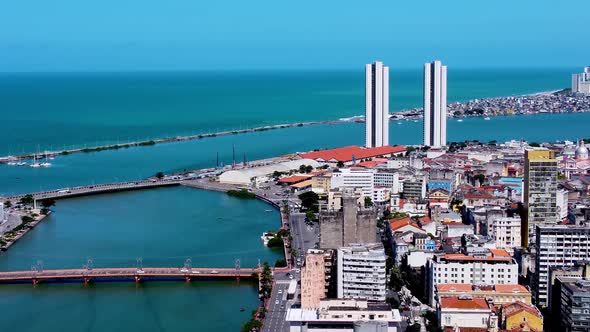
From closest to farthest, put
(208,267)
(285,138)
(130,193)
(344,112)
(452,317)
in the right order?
1. (452,317)
2. (208,267)
3. (130,193)
4. (285,138)
5. (344,112)

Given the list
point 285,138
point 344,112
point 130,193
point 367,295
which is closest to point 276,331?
point 367,295

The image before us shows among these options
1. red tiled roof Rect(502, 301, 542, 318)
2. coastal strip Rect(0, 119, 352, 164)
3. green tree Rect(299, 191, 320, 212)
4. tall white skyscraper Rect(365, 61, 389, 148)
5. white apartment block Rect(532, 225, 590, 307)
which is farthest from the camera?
tall white skyscraper Rect(365, 61, 389, 148)

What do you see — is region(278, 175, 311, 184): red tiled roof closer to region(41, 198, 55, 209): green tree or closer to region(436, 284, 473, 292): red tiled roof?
region(41, 198, 55, 209): green tree

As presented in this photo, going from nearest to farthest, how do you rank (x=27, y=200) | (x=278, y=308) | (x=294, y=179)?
1. (x=278, y=308)
2. (x=27, y=200)
3. (x=294, y=179)

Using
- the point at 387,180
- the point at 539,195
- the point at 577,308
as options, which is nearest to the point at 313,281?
the point at 577,308

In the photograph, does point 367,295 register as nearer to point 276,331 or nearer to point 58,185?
point 276,331

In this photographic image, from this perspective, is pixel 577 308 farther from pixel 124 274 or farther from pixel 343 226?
pixel 124 274

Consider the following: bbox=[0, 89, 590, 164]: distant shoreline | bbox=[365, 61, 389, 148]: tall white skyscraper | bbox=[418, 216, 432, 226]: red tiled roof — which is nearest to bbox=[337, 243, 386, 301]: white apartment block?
bbox=[418, 216, 432, 226]: red tiled roof
